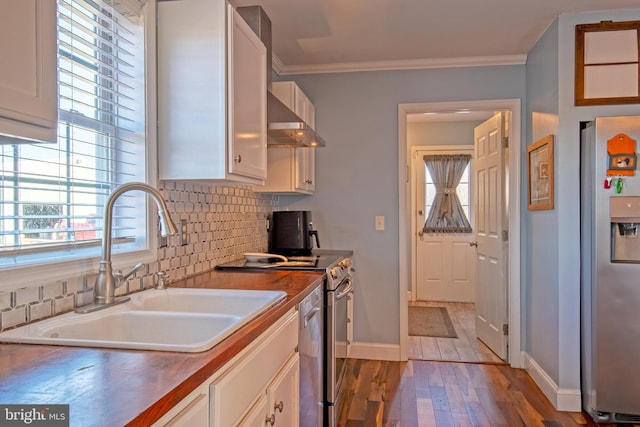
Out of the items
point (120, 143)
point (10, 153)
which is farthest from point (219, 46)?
point (10, 153)

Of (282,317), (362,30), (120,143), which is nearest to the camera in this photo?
(282,317)

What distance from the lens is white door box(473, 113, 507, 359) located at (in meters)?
3.43

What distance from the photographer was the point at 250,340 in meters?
1.13

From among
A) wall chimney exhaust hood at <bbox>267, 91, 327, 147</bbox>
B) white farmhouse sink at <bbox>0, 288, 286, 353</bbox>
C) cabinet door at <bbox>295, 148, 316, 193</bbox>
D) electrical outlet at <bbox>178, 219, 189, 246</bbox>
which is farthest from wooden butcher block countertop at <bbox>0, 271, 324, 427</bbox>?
cabinet door at <bbox>295, 148, 316, 193</bbox>

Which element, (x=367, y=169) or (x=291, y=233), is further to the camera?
(x=367, y=169)

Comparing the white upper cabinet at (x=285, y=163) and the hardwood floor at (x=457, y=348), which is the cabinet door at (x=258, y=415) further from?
the hardwood floor at (x=457, y=348)

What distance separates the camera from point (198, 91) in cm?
175

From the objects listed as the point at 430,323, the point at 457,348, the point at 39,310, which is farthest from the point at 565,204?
the point at 39,310

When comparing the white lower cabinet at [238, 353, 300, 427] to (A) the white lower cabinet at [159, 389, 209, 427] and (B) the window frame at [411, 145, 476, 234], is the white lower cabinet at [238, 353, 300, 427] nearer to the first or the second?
(A) the white lower cabinet at [159, 389, 209, 427]

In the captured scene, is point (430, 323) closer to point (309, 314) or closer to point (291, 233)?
point (291, 233)

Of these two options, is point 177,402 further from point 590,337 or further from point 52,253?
point 590,337

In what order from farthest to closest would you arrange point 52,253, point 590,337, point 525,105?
1. point 525,105
2. point 590,337
3. point 52,253

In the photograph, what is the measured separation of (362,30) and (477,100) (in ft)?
3.81

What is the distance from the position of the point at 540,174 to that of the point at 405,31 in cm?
135
